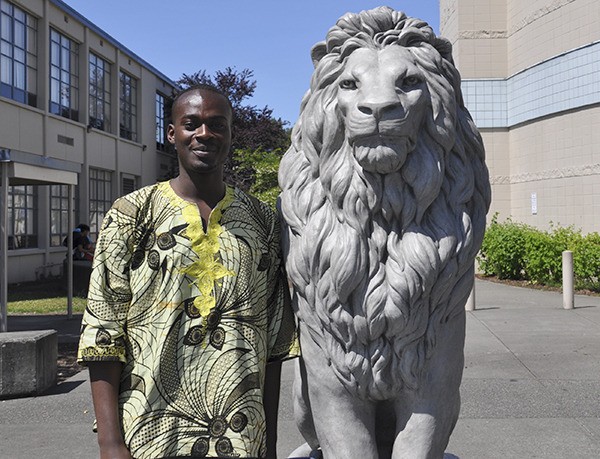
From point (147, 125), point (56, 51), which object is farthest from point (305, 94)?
point (147, 125)

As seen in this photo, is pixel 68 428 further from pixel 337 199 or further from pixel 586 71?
pixel 586 71

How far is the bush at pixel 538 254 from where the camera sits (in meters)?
13.2

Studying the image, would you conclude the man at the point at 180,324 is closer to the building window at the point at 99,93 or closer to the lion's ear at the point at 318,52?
the lion's ear at the point at 318,52

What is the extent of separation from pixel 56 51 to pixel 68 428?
18165 mm

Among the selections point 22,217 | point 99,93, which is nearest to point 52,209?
point 22,217

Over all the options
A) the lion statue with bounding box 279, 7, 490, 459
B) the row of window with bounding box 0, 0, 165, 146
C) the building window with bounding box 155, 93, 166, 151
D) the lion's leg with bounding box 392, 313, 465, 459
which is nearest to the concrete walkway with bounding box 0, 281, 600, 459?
the lion's leg with bounding box 392, 313, 465, 459

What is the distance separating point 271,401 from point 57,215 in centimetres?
1984

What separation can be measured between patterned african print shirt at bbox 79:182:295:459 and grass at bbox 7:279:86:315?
10149 millimetres

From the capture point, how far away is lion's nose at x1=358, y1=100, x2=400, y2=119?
81.0 inches

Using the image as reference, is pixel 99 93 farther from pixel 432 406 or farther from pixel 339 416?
pixel 432 406

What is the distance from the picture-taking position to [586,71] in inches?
584

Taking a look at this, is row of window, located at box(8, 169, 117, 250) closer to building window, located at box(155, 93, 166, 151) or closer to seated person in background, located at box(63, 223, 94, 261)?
seated person in background, located at box(63, 223, 94, 261)

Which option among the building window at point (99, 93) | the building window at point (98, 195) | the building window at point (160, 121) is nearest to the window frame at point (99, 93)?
the building window at point (99, 93)

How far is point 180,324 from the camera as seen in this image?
6.93 feet
